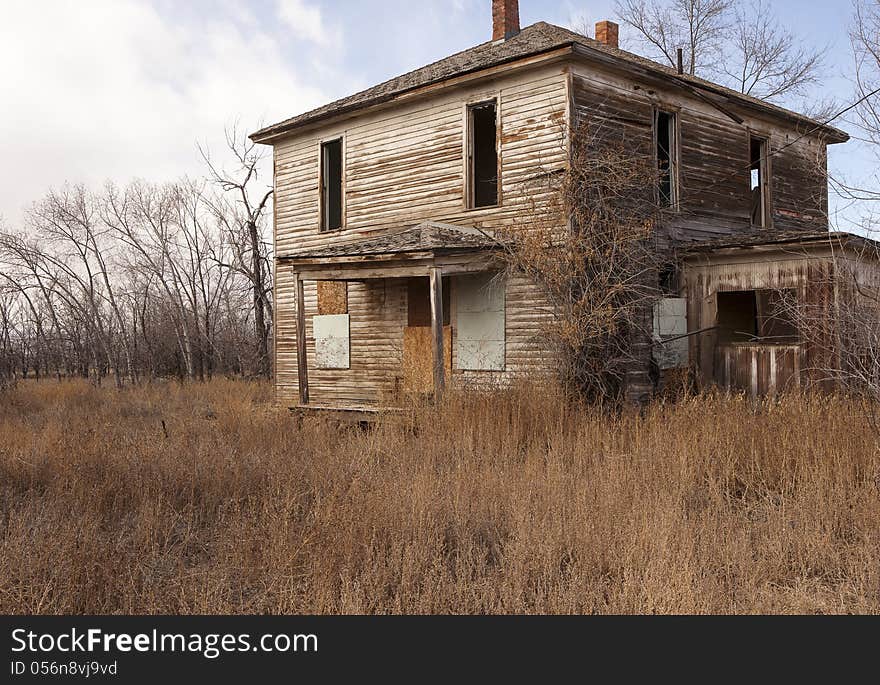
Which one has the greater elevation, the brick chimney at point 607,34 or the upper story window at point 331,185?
the brick chimney at point 607,34

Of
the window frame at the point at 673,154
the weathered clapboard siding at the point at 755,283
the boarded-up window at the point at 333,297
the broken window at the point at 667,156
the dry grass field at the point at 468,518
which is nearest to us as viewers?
the dry grass field at the point at 468,518

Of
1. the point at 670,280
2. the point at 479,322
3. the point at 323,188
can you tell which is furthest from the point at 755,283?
the point at 323,188

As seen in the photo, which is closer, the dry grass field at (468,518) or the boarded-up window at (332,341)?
the dry grass field at (468,518)

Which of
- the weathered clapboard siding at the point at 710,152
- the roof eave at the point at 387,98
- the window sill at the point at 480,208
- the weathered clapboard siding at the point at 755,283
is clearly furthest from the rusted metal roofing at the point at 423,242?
the weathered clapboard siding at the point at 755,283

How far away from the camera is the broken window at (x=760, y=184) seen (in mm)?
16203

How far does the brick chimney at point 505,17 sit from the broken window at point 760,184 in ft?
17.8

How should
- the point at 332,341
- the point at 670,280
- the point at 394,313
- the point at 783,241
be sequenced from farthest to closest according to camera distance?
the point at 332,341
the point at 394,313
the point at 670,280
the point at 783,241

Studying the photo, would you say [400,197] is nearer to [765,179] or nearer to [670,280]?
[670,280]

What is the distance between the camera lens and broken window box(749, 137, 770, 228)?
53.2 ft

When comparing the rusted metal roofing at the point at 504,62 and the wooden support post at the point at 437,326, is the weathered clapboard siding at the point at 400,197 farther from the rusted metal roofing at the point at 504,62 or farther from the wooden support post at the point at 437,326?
the wooden support post at the point at 437,326

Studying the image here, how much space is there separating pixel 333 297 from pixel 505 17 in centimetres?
683

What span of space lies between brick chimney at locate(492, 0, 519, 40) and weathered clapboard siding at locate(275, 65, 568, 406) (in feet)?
10.3

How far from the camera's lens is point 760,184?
16406mm

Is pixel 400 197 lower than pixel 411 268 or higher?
higher
